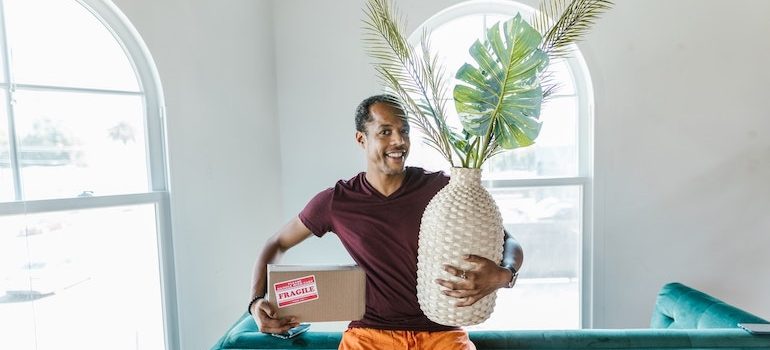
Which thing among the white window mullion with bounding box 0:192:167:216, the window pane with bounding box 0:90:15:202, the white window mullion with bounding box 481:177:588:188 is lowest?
the white window mullion with bounding box 481:177:588:188

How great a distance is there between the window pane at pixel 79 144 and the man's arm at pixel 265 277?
0.74 meters

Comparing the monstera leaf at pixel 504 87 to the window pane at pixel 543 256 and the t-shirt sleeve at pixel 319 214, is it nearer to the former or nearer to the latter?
the t-shirt sleeve at pixel 319 214

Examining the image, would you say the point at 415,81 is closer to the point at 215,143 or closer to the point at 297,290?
the point at 297,290

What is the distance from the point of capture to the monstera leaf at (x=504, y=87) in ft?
2.54

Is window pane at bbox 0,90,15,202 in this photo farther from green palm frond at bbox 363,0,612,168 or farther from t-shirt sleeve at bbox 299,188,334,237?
green palm frond at bbox 363,0,612,168

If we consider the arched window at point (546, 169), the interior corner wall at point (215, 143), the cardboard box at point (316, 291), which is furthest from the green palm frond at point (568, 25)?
the interior corner wall at point (215, 143)

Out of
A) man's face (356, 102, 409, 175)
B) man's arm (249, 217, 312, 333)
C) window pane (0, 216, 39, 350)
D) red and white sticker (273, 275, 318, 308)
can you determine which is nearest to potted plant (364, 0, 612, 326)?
man's face (356, 102, 409, 175)

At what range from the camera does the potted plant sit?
→ 31.0 inches

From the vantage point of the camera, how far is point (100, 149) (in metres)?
1.43

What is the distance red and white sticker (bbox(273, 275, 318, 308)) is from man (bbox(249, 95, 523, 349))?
0.05m

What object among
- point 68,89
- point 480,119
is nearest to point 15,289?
point 68,89

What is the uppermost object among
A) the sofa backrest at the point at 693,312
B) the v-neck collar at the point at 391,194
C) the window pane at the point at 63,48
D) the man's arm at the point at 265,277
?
the window pane at the point at 63,48

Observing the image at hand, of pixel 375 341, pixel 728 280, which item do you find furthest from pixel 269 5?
pixel 728 280

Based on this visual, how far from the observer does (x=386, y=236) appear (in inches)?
42.8
